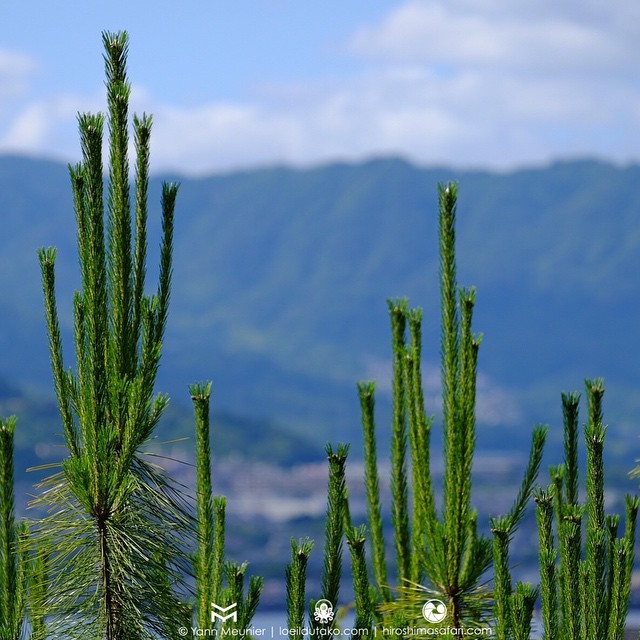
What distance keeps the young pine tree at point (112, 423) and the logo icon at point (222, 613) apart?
0.24m

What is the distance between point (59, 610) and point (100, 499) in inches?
23.6

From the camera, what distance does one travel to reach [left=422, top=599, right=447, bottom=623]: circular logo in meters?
5.56

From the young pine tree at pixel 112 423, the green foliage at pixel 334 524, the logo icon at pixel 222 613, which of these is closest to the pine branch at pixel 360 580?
the green foliage at pixel 334 524

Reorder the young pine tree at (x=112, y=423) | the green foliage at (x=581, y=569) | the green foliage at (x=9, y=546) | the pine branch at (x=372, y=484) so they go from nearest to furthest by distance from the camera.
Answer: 1. the young pine tree at (x=112, y=423)
2. the green foliage at (x=581, y=569)
3. the green foliage at (x=9, y=546)
4. the pine branch at (x=372, y=484)

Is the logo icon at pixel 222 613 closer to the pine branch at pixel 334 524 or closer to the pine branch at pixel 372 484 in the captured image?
the pine branch at pixel 334 524

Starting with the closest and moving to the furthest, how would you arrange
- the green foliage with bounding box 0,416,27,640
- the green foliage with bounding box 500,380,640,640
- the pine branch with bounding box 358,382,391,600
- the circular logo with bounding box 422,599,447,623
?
the green foliage with bounding box 500,380,640,640 < the green foliage with bounding box 0,416,27,640 < the circular logo with bounding box 422,599,447,623 < the pine branch with bounding box 358,382,391,600

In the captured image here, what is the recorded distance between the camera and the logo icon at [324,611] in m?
4.64

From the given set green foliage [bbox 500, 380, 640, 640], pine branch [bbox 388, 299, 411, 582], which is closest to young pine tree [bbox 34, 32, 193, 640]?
green foliage [bbox 500, 380, 640, 640]

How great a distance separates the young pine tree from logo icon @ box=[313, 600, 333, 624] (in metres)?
0.57

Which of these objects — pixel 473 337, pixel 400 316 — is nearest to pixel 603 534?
pixel 473 337

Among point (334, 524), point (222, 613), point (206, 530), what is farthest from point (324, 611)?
point (206, 530)

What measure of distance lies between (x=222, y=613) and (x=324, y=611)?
62 cm

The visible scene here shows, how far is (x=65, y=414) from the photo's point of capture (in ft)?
14.9

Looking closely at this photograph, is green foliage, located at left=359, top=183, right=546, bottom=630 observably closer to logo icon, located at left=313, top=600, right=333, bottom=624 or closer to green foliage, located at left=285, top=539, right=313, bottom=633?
logo icon, located at left=313, top=600, right=333, bottom=624
